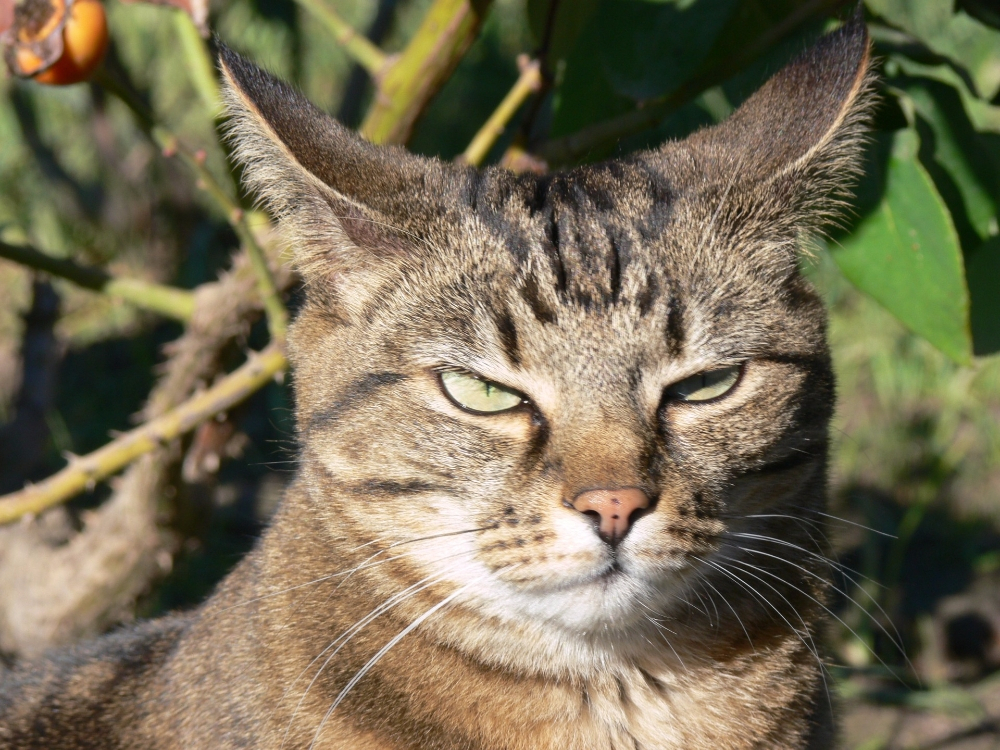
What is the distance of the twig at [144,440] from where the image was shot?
267cm

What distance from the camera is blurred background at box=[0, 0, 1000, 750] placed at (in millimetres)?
2354

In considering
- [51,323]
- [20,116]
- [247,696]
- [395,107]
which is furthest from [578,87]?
[20,116]

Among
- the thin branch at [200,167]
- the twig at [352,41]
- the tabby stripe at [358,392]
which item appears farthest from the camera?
the twig at [352,41]

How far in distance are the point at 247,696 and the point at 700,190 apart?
1.17 m

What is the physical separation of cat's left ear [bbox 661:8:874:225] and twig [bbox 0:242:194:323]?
58.4 inches

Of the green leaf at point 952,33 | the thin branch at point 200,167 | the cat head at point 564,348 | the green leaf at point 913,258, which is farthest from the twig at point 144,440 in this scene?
the green leaf at point 952,33

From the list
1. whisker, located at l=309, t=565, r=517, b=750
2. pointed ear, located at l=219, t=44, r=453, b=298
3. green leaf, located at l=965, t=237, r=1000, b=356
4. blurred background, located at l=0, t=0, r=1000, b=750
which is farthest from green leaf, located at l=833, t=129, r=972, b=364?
whisker, located at l=309, t=565, r=517, b=750

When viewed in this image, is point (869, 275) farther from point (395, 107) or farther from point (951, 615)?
point (951, 615)

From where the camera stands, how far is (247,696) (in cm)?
197

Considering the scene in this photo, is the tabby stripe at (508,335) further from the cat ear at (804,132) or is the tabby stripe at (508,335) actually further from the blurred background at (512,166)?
the blurred background at (512,166)

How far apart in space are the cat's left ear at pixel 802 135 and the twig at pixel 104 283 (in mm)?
1484

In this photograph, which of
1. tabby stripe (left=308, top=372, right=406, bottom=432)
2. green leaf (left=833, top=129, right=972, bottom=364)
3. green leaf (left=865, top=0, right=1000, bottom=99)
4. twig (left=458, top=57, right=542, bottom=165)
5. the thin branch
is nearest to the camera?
tabby stripe (left=308, top=372, right=406, bottom=432)

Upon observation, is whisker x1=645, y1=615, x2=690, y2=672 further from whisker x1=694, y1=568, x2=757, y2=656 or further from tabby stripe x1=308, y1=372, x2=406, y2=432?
tabby stripe x1=308, y1=372, x2=406, y2=432

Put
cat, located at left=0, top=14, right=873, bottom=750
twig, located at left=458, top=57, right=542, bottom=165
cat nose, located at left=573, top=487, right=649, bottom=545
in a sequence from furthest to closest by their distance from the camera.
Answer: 1. twig, located at left=458, top=57, right=542, bottom=165
2. cat, located at left=0, top=14, right=873, bottom=750
3. cat nose, located at left=573, top=487, right=649, bottom=545
